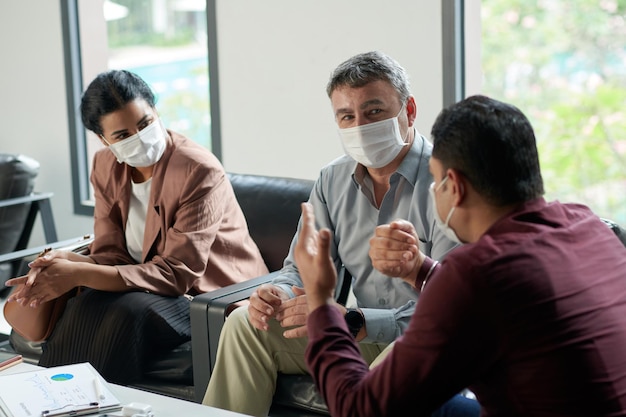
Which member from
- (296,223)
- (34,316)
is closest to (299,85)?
(296,223)

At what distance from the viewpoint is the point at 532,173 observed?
4.99ft

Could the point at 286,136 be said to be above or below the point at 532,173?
below

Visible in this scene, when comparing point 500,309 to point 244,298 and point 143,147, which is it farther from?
point 143,147

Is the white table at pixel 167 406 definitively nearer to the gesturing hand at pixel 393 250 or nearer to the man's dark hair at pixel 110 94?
the gesturing hand at pixel 393 250

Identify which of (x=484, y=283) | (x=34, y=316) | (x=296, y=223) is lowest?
Result: (x=34, y=316)

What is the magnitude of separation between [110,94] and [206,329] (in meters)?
0.92

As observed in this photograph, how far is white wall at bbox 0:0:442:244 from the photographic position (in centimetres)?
352

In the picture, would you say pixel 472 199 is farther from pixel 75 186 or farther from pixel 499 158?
pixel 75 186

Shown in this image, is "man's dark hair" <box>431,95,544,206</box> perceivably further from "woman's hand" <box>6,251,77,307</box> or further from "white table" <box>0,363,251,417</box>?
"woman's hand" <box>6,251,77,307</box>

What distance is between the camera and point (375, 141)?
7.96 ft

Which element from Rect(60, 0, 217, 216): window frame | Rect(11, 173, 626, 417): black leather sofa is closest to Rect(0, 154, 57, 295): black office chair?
Rect(60, 0, 217, 216): window frame

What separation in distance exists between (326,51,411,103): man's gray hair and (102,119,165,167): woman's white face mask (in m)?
0.80

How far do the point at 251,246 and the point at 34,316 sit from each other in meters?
0.75

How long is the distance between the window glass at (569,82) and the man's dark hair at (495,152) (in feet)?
7.26
